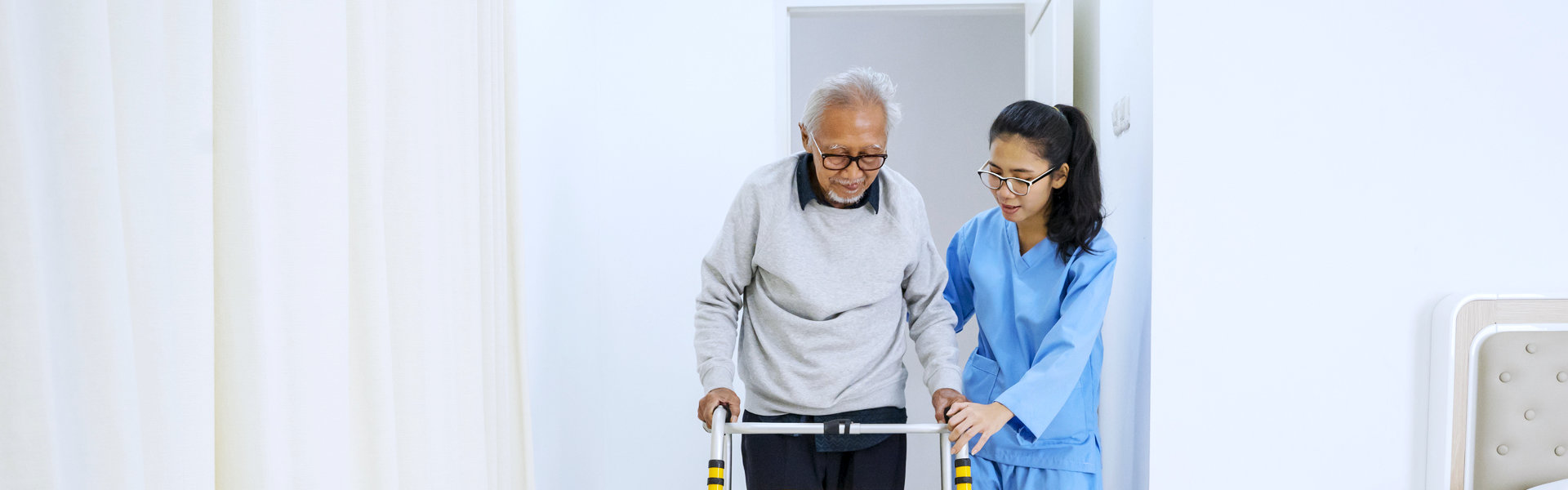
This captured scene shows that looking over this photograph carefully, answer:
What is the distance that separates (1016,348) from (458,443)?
3.39ft

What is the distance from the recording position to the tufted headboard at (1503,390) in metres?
1.78

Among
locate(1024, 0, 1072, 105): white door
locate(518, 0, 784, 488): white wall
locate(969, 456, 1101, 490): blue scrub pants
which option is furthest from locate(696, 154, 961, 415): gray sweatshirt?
locate(518, 0, 784, 488): white wall

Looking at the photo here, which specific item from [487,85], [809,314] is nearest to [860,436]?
[809,314]

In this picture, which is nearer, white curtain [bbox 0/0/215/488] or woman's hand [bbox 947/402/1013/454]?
white curtain [bbox 0/0/215/488]

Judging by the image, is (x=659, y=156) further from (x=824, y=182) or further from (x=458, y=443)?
(x=458, y=443)

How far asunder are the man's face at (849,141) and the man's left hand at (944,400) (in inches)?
15.3

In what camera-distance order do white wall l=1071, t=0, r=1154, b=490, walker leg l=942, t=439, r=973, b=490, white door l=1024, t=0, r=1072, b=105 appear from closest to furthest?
walker leg l=942, t=439, r=973, b=490 → white wall l=1071, t=0, r=1154, b=490 → white door l=1024, t=0, r=1072, b=105

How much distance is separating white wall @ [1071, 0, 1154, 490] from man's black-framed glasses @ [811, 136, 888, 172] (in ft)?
2.01

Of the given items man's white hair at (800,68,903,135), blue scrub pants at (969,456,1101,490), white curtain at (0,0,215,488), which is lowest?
blue scrub pants at (969,456,1101,490)

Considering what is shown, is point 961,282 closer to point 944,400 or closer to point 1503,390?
point 944,400

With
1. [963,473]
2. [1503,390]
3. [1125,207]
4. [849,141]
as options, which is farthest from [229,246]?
[1503,390]

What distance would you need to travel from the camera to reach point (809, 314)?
168 cm

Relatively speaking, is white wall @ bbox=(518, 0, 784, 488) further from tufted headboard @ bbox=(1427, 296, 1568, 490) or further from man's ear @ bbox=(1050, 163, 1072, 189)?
tufted headboard @ bbox=(1427, 296, 1568, 490)

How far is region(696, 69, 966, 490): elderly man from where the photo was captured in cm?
164
